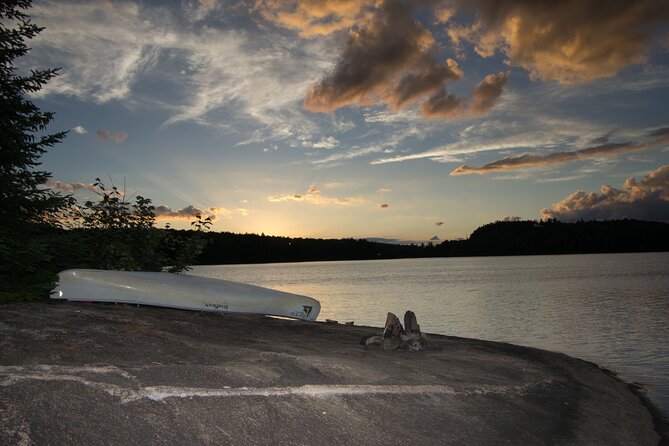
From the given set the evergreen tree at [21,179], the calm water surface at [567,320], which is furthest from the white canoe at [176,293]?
the calm water surface at [567,320]

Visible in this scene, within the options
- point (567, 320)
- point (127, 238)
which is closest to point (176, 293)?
point (127, 238)

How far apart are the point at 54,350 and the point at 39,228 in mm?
5660

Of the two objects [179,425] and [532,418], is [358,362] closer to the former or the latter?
[532,418]

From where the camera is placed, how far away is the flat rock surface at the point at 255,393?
15.3 feet

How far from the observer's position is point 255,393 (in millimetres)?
5613

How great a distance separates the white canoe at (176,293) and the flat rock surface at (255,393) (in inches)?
67.4

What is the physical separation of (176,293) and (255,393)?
8.16m

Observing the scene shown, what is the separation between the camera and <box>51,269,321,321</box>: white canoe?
11.5m

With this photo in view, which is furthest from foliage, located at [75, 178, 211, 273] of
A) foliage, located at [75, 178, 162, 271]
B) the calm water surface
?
the calm water surface

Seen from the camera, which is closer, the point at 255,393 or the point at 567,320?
the point at 255,393

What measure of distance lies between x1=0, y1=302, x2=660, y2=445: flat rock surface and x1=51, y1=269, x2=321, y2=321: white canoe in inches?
67.4

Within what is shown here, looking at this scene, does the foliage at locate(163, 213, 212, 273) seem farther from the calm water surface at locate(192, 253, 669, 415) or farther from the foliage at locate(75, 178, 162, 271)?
the calm water surface at locate(192, 253, 669, 415)

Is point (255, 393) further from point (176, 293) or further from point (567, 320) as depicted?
point (567, 320)

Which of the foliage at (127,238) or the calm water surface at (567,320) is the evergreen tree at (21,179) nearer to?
the foliage at (127,238)
